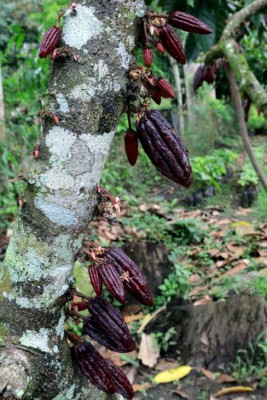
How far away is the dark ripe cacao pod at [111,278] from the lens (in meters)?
0.76

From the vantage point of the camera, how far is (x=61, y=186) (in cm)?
72

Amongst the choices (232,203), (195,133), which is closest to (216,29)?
(232,203)

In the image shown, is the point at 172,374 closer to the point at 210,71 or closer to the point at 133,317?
the point at 133,317

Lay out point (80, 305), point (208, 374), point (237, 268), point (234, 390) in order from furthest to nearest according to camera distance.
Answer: point (237, 268) < point (208, 374) < point (234, 390) < point (80, 305)

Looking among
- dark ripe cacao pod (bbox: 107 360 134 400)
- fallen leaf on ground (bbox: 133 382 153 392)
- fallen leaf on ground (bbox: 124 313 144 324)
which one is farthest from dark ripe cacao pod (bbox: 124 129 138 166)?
fallen leaf on ground (bbox: 124 313 144 324)

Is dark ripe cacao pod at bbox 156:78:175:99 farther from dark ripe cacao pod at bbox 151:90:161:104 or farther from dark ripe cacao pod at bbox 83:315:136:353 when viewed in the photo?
dark ripe cacao pod at bbox 83:315:136:353

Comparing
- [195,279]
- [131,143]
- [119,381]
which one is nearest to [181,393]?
[195,279]

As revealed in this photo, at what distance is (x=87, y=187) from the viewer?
73cm

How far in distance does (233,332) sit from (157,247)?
0.95m

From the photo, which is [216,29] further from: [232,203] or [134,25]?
[232,203]

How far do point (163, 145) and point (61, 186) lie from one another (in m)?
0.18

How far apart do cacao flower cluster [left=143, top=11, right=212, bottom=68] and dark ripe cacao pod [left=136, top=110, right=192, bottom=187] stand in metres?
0.09

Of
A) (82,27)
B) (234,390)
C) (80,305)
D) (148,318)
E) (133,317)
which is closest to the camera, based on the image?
(82,27)

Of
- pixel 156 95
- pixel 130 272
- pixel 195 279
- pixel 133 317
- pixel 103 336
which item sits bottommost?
pixel 133 317
